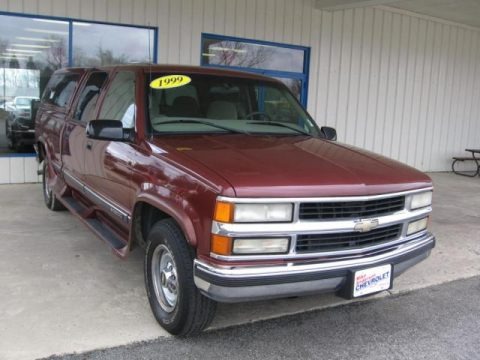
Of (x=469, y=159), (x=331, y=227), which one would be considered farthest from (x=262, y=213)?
(x=469, y=159)

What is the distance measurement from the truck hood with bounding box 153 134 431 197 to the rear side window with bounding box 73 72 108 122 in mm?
1526

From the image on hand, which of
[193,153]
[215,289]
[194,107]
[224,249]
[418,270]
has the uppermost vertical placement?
[194,107]

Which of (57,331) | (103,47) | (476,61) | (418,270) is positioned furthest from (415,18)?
(57,331)

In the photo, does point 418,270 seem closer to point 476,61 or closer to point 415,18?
point 415,18

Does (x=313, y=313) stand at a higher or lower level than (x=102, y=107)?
lower

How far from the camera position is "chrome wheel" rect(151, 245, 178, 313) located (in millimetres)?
3465

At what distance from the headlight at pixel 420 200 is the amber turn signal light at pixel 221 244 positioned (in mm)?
1466

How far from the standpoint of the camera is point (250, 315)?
153 inches

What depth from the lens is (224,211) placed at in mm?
2912

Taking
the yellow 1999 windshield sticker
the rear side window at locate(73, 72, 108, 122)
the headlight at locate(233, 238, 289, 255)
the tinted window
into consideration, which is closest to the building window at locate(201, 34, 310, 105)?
the rear side window at locate(73, 72, 108, 122)

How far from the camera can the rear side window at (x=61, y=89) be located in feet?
19.5

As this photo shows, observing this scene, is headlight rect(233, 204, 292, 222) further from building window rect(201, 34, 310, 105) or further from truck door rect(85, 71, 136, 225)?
building window rect(201, 34, 310, 105)

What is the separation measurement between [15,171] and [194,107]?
5.74m

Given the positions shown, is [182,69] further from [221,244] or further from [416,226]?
[416,226]
